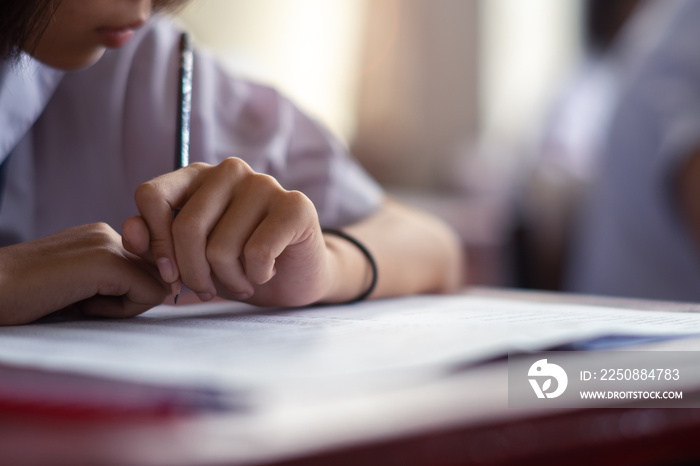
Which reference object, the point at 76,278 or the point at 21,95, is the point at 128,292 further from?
the point at 21,95

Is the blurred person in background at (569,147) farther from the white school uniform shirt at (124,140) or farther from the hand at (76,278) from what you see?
the hand at (76,278)

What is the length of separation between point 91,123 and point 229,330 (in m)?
0.30

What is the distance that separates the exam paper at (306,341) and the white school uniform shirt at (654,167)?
1.70ft

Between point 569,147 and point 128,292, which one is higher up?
point 569,147

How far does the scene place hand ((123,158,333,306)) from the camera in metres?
0.34

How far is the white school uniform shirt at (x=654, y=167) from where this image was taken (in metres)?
0.84

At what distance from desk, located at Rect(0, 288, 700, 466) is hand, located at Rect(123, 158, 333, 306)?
0.52 feet

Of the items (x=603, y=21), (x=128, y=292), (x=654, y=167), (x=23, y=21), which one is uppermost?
(x=603, y=21)

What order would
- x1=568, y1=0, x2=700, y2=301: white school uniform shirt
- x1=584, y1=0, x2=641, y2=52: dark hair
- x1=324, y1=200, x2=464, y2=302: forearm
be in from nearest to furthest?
1. x1=324, y1=200, x2=464, y2=302: forearm
2. x1=568, y1=0, x2=700, y2=301: white school uniform shirt
3. x1=584, y1=0, x2=641, y2=52: dark hair

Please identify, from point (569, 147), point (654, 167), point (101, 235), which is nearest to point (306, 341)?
point (101, 235)

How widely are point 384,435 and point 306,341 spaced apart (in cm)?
11

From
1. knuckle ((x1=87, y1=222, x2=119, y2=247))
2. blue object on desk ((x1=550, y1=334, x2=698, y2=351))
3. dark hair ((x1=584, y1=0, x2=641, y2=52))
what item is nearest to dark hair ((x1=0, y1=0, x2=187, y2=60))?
knuckle ((x1=87, y1=222, x2=119, y2=247))

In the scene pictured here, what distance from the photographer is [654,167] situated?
86cm

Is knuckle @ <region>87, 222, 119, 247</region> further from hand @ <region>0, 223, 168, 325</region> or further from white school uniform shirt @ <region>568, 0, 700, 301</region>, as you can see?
white school uniform shirt @ <region>568, 0, 700, 301</region>
